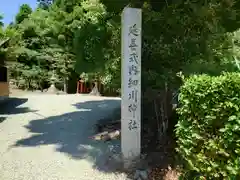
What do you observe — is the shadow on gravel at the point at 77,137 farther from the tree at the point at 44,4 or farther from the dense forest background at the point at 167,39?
the tree at the point at 44,4

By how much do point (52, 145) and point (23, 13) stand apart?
16153 mm

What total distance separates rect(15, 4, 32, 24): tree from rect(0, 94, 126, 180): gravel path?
11484 millimetres

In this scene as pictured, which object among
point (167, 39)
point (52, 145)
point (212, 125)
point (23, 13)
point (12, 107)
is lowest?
point (52, 145)

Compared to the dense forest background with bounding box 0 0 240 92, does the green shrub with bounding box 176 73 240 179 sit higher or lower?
lower

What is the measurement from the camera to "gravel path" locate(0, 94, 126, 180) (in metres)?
5.64

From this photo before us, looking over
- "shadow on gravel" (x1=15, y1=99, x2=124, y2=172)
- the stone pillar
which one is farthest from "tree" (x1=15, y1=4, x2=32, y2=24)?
the stone pillar

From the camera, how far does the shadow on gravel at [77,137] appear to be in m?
6.31

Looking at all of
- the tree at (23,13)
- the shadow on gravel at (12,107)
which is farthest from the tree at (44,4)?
the shadow on gravel at (12,107)

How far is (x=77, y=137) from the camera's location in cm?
761

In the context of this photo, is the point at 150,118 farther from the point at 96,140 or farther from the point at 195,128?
A: the point at 195,128

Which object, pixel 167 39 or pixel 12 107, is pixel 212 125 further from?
pixel 12 107

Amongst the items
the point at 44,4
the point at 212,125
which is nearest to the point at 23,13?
the point at 44,4

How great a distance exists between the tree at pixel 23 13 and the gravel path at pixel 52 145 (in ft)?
37.7

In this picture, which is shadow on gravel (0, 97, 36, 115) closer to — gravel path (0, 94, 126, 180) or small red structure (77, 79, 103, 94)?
gravel path (0, 94, 126, 180)
